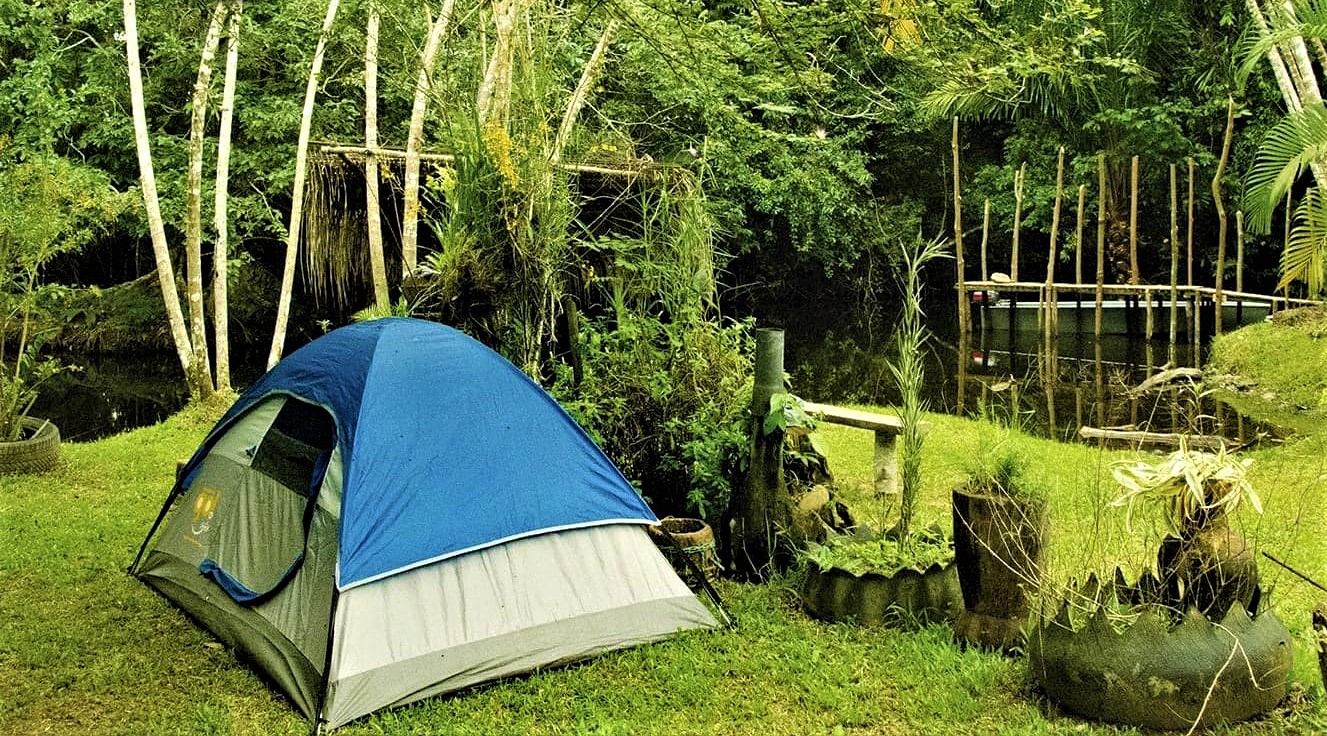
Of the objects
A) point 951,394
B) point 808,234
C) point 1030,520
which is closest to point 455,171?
point 1030,520

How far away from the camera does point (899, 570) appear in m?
4.66

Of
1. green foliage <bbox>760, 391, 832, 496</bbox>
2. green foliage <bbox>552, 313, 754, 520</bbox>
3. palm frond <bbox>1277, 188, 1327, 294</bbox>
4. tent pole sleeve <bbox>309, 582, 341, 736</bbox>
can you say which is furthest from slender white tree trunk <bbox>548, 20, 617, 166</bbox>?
palm frond <bbox>1277, 188, 1327, 294</bbox>

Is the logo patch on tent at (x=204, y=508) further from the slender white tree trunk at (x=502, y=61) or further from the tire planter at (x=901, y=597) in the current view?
the tire planter at (x=901, y=597)

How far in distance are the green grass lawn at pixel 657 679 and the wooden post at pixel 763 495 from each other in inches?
5.5

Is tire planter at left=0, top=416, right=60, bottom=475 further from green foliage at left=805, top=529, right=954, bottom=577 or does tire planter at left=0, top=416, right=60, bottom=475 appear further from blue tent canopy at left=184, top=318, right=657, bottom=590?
green foliage at left=805, top=529, right=954, bottom=577

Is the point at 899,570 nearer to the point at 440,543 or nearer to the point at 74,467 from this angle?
the point at 440,543

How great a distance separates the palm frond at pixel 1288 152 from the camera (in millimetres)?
7812

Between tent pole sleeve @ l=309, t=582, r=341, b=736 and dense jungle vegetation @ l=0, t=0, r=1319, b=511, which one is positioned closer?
tent pole sleeve @ l=309, t=582, r=341, b=736

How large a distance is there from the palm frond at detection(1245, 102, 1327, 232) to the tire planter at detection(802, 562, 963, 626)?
17.2 feet

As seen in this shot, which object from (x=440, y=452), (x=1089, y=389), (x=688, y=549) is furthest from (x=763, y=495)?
(x=1089, y=389)

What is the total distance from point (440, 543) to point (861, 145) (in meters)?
19.5

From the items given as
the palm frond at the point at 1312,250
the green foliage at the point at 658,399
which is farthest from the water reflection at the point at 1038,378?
the green foliage at the point at 658,399

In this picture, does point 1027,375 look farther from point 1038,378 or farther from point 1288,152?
point 1288,152

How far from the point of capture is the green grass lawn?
3.86m
